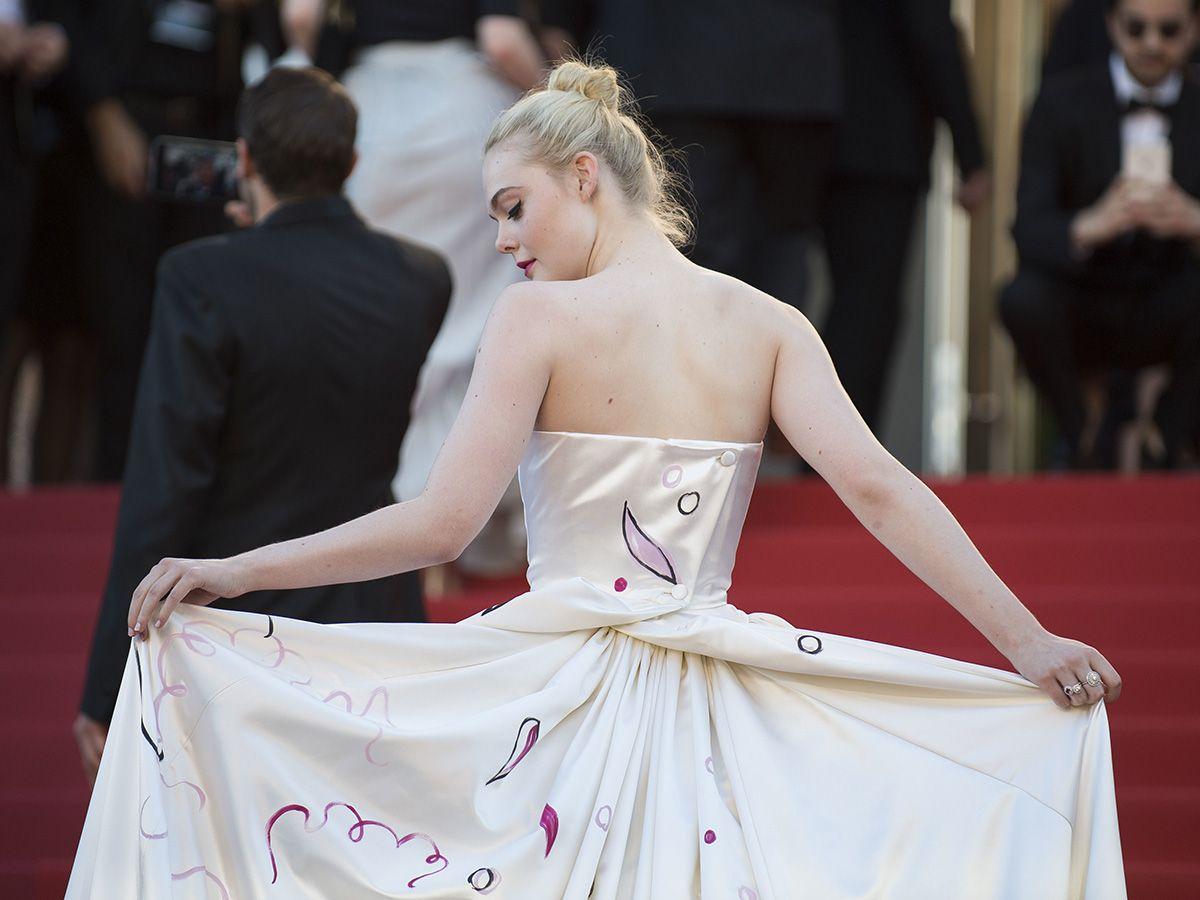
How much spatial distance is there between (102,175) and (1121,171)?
327cm

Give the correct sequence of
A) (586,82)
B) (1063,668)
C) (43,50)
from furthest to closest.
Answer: (43,50) < (586,82) < (1063,668)

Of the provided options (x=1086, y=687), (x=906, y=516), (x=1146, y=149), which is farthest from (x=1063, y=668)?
(x=1146, y=149)

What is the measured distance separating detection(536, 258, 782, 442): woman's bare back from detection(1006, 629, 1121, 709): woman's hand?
505mm

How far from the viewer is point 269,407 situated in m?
Answer: 3.32

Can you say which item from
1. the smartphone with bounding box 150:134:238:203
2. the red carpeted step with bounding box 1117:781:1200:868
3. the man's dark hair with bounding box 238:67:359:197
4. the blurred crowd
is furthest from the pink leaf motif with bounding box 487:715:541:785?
the blurred crowd

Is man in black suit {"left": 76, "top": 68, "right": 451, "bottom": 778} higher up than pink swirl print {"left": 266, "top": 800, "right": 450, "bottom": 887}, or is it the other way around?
man in black suit {"left": 76, "top": 68, "right": 451, "bottom": 778}

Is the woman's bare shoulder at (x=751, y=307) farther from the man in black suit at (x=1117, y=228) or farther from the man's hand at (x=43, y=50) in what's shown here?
the man's hand at (x=43, y=50)

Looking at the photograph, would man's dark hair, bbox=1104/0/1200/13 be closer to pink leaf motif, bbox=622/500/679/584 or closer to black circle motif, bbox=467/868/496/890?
pink leaf motif, bbox=622/500/679/584

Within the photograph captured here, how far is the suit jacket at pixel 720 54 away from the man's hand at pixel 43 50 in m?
1.67

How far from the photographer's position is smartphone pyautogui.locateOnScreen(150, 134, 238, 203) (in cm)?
409

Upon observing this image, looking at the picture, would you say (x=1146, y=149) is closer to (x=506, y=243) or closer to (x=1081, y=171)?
(x=1081, y=171)

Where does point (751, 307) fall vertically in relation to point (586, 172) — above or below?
below

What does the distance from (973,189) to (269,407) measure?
3.58 meters

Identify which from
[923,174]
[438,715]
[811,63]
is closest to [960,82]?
[923,174]
